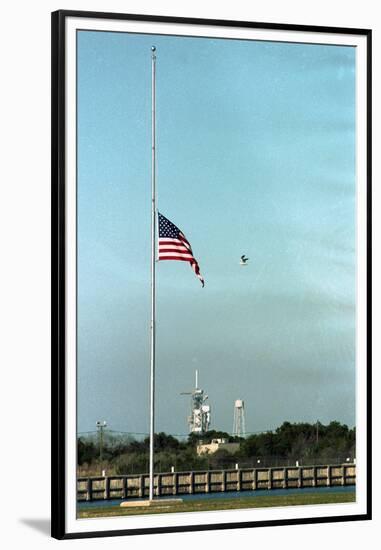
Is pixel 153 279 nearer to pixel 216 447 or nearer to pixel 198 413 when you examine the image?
pixel 198 413

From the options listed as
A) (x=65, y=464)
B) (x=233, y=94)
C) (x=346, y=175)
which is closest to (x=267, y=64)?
(x=233, y=94)

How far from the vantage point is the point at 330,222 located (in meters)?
11.5

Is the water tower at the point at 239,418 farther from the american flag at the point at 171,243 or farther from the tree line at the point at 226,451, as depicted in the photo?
the american flag at the point at 171,243

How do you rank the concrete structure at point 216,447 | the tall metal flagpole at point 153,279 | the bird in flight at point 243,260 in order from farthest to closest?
the bird in flight at point 243,260 < the concrete structure at point 216,447 < the tall metal flagpole at point 153,279

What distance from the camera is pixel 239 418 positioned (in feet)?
36.7

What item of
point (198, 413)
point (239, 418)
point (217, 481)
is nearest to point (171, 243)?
point (198, 413)

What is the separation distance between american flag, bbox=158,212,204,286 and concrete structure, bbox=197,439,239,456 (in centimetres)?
148

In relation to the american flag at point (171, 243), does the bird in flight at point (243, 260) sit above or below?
below

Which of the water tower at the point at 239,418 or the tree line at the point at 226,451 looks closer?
the tree line at the point at 226,451

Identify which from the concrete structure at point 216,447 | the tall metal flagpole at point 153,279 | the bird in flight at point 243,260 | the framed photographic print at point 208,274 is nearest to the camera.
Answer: the framed photographic print at point 208,274

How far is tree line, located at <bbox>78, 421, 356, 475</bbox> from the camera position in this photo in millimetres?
10812

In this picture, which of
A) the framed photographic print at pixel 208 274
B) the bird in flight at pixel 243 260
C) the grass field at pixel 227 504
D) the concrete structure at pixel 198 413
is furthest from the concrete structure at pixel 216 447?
the bird in flight at pixel 243 260

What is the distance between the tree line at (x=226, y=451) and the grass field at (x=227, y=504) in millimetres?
277

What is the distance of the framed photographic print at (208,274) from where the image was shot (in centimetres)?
1077
